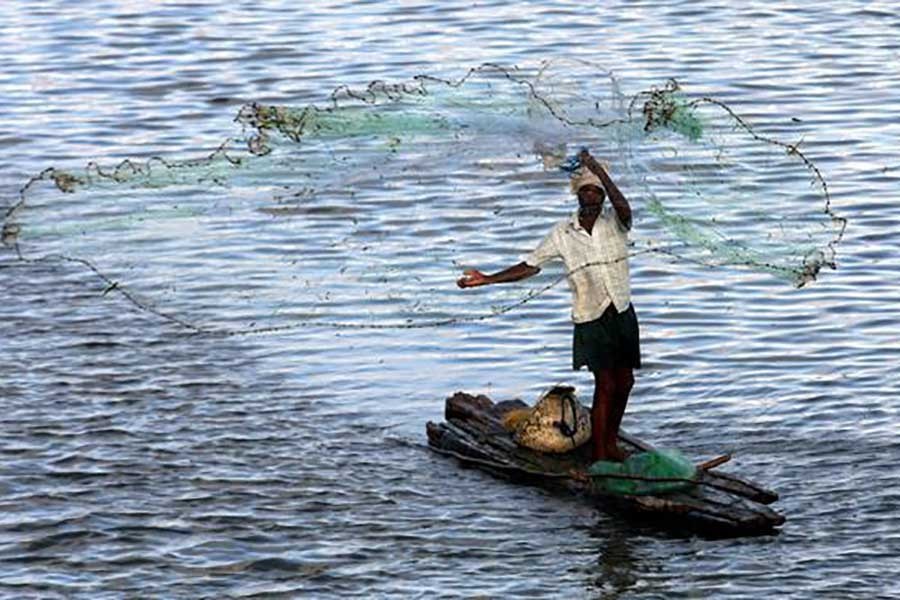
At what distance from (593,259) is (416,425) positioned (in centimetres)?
248

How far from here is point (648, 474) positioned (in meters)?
12.3

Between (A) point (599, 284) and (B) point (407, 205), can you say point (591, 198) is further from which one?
(B) point (407, 205)

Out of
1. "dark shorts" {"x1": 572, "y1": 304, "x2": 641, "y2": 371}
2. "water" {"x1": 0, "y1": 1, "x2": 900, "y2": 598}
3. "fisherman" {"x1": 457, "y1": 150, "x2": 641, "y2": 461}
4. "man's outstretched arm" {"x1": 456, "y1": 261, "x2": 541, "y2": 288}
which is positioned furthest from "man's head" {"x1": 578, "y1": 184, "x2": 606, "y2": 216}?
"water" {"x1": 0, "y1": 1, "x2": 900, "y2": 598}

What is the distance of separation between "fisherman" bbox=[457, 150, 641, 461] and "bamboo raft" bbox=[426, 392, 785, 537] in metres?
0.25

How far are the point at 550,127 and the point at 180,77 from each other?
1346 cm

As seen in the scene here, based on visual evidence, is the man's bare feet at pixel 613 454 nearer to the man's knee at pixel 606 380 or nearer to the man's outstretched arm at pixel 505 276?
the man's knee at pixel 606 380

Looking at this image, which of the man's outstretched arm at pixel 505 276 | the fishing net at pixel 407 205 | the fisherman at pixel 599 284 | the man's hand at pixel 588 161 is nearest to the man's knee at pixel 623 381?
the fisherman at pixel 599 284

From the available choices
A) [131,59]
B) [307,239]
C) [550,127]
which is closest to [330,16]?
[131,59]

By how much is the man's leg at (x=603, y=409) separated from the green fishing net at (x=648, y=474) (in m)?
0.23

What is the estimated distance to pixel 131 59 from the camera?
26391 millimetres

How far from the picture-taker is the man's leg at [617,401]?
1265 cm

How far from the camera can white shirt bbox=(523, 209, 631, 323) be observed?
40.7ft

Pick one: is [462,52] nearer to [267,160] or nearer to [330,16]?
[330,16]

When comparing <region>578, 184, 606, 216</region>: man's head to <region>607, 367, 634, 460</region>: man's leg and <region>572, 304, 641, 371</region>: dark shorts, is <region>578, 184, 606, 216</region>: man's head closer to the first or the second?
<region>572, 304, 641, 371</region>: dark shorts
